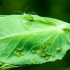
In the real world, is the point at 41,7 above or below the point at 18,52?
above

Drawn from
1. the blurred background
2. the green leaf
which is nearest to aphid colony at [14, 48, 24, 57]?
the green leaf

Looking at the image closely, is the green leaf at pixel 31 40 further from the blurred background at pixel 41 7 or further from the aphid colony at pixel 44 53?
the blurred background at pixel 41 7

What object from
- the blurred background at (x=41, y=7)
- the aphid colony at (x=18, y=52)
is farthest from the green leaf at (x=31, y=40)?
the blurred background at (x=41, y=7)

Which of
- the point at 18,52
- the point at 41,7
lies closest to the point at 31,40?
the point at 18,52

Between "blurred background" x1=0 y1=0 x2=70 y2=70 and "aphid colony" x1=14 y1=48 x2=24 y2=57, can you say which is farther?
"blurred background" x1=0 y1=0 x2=70 y2=70

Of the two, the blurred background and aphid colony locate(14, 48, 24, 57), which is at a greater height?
the blurred background

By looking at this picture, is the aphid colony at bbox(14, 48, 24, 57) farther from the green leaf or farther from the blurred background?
the blurred background

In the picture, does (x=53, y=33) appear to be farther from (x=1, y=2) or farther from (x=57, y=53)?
(x=1, y=2)

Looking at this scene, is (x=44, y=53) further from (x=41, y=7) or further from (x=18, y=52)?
(x=41, y=7)
